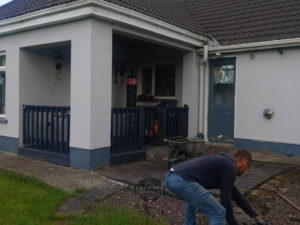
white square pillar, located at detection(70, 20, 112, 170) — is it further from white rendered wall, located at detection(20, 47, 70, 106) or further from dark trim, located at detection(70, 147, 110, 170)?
white rendered wall, located at detection(20, 47, 70, 106)

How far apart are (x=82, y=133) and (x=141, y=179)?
5.27 feet

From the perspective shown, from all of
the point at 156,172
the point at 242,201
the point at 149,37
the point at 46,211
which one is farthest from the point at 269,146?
the point at 46,211

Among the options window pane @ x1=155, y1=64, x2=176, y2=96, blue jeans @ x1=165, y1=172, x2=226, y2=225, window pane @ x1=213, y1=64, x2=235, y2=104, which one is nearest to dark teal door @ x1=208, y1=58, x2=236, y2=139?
window pane @ x1=213, y1=64, x2=235, y2=104

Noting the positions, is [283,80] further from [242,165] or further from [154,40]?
[242,165]

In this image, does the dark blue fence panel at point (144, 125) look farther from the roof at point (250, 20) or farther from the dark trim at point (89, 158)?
the roof at point (250, 20)

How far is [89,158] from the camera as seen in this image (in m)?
6.28

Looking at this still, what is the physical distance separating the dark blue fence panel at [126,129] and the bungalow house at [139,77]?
24 millimetres

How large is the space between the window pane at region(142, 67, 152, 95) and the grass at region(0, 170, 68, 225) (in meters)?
5.80

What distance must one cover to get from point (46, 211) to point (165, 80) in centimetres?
681

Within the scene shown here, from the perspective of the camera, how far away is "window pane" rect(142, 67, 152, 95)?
425 inches

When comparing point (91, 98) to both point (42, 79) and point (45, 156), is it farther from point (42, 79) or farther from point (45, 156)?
point (42, 79)

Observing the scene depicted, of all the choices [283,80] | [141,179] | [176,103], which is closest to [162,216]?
[141,179]

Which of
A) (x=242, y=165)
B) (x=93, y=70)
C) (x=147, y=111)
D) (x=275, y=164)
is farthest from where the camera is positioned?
(x=147, y=111)

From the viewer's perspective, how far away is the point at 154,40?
792cm
